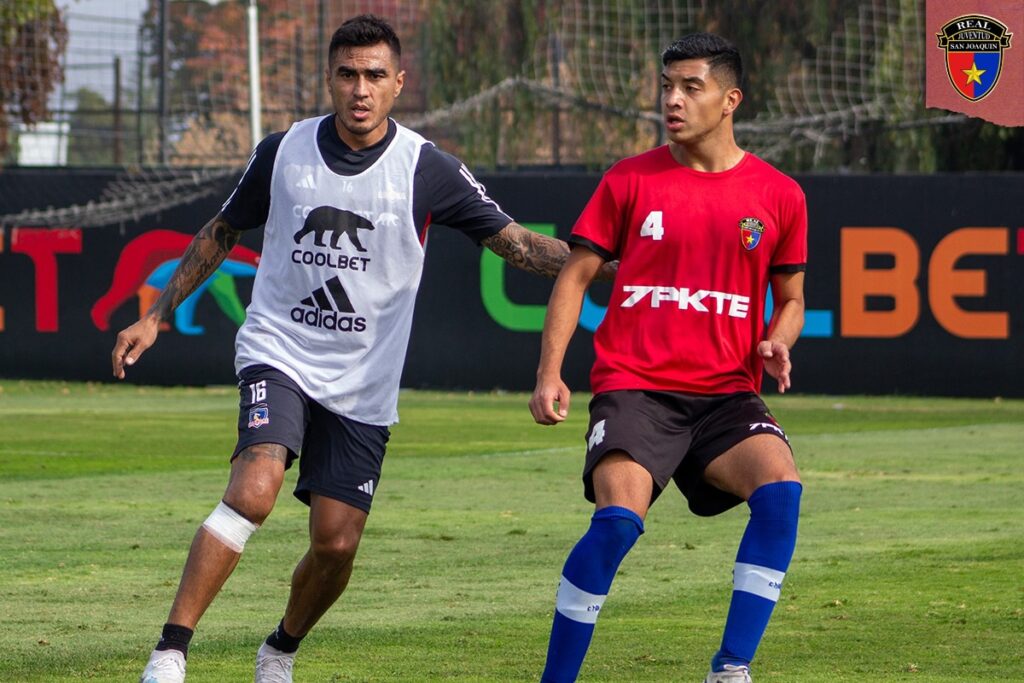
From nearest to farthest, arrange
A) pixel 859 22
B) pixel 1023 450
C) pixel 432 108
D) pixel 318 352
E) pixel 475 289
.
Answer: pixel 318 352, pixel 1023 450, pixel 475 289, pixel 859 22, pixel 432 108

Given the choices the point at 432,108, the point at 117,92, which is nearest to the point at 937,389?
the point at 432,108

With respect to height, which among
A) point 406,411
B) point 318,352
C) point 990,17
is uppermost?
point 990,17

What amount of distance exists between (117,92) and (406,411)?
22.7 ft

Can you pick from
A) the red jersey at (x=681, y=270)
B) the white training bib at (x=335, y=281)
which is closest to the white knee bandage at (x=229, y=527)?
Answer: the white training bib at (x=335, y=281)

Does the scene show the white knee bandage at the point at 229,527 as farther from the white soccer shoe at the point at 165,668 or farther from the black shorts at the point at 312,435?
the white soccer shoe at the point at 165,668

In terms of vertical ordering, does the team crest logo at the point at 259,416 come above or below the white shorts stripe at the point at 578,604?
above

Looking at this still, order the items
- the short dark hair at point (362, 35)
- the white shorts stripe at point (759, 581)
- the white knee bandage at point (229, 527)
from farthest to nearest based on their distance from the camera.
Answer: the short dark hair at point (362, 35) < the white knee bandage at point (229, 527) < the white shorts stripe at point (759, 581)

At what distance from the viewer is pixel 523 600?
336 inches

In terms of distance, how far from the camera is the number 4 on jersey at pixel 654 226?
19.7 feet

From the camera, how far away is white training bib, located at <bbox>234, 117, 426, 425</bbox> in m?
6.39

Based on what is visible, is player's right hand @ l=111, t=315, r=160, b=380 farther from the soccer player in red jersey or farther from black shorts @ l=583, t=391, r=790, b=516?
black shorts @ l=583, t=391, r=790, b=516

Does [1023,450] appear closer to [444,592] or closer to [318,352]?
[444,592]

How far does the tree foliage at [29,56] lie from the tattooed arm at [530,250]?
1819 centimetres

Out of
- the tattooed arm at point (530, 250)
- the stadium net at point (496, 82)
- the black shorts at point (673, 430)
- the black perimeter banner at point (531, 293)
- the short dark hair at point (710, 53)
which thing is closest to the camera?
the black shorts at point (673, 430)
